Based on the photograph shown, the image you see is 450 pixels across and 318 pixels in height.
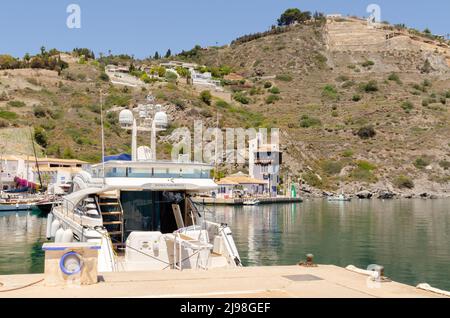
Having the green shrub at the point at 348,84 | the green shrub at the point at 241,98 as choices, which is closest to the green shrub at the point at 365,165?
the green shrub at the point at 241,98

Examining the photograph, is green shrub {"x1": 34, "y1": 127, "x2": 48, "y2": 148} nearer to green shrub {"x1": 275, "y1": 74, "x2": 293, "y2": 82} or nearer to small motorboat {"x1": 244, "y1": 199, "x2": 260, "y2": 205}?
small motorboat {"x1": 244, "y1": 199, "x2": 260, "y2": 205}

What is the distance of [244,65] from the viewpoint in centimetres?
16300

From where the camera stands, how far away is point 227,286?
9.84 metres

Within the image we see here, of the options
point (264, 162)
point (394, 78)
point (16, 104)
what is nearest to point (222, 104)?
point (264, 162)

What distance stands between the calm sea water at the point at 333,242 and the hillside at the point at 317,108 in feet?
108

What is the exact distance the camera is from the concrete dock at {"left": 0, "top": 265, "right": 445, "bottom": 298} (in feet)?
29.7

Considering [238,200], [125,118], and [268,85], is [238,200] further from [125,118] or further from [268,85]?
[268,85]

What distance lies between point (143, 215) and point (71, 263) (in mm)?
10043

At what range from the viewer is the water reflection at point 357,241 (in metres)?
27.1

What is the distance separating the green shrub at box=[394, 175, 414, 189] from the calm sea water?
139ft

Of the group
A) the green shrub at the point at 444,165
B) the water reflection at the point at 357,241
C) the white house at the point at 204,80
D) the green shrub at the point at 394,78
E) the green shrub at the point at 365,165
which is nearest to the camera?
the water reflection at the point at 357,241

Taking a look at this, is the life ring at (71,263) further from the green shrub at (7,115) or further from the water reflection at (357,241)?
the green shrub at (7,115)

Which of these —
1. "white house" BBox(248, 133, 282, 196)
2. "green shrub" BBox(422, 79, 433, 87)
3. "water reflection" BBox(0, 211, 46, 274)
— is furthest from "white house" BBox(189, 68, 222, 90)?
"water reflection" BBox(0, 211, 46, 274)
